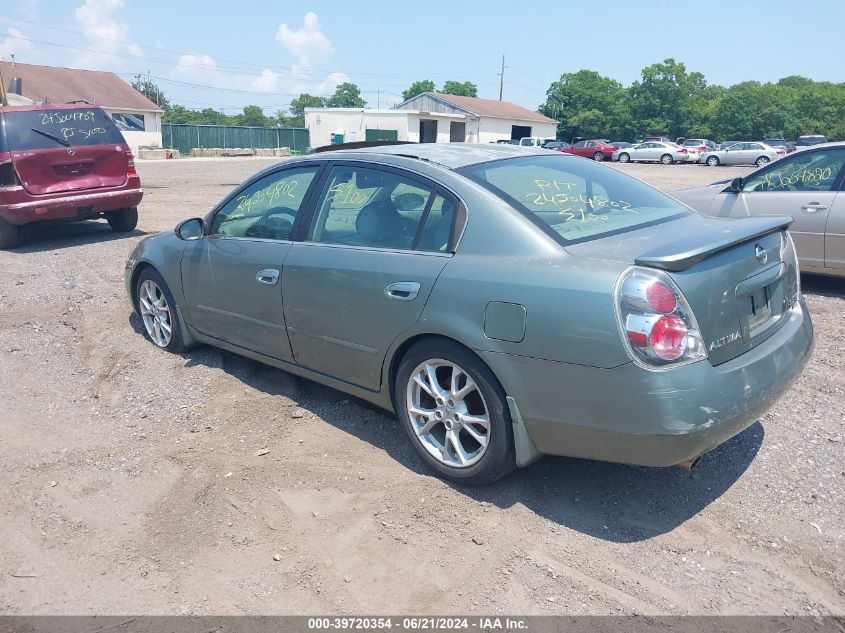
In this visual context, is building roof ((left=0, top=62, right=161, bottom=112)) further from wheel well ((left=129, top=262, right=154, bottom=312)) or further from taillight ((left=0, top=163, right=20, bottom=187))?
wheel well ((left=129, top=262, right=154, bottom=312))

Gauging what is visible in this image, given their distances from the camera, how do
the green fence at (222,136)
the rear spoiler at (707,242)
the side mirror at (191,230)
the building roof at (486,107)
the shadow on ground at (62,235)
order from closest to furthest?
the rear spoiler at (707,242) < the side mirror at (191,230) < the shadow on ground at (62,235) < the green fence at (222,136) < the building roof at (486,107)

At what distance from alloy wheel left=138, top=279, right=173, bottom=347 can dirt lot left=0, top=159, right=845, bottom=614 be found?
2.07ft

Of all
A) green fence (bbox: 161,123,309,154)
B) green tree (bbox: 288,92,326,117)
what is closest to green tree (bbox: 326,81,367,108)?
green tree (bbox: 288,92,326,117)

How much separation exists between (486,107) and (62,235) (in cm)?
6153

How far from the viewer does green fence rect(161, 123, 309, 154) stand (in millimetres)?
47406

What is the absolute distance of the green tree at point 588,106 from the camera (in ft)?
253

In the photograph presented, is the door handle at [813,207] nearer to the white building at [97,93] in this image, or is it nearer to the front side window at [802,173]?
the front side window at [802,173]

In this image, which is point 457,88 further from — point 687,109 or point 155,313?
point 155,313

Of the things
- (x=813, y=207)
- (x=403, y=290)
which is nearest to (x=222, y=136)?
(x=813, y=207)

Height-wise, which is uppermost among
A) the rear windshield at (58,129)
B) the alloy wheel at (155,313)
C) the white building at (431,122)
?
the white building at (431,122)

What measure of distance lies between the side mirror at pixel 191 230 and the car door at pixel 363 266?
113cm

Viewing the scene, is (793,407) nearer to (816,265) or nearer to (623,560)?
(623,560)

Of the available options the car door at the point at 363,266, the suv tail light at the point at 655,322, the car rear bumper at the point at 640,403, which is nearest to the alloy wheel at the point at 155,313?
the car door at the point at 363,266

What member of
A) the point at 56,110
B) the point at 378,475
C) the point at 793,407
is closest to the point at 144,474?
the point at 378,475
